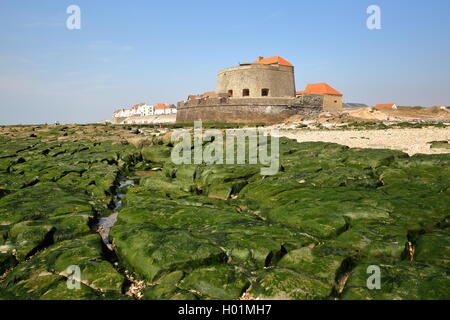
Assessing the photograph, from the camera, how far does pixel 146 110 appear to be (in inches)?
4879

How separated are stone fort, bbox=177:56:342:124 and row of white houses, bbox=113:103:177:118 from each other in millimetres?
65525

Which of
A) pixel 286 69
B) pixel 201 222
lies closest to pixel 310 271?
pixel 201 222

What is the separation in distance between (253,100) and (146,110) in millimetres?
99714

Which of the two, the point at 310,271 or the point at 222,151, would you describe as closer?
the point at 310,271

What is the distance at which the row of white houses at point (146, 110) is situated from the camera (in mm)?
108250

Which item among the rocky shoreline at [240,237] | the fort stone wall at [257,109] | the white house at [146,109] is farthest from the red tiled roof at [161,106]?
the rocky shoreline at [240,237]

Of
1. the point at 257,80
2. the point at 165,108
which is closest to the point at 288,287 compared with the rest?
the point at 257,80

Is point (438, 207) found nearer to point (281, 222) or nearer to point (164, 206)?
point (281, 222)

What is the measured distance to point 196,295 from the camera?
357 centimetres

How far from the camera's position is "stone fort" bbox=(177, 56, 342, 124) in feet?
101

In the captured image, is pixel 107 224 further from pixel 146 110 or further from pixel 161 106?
pixel 146 110

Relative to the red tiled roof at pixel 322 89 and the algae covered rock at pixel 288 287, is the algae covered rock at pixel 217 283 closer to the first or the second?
the algae covered rock at pixel 288 287

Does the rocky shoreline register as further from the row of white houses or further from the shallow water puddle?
the row of white houses
